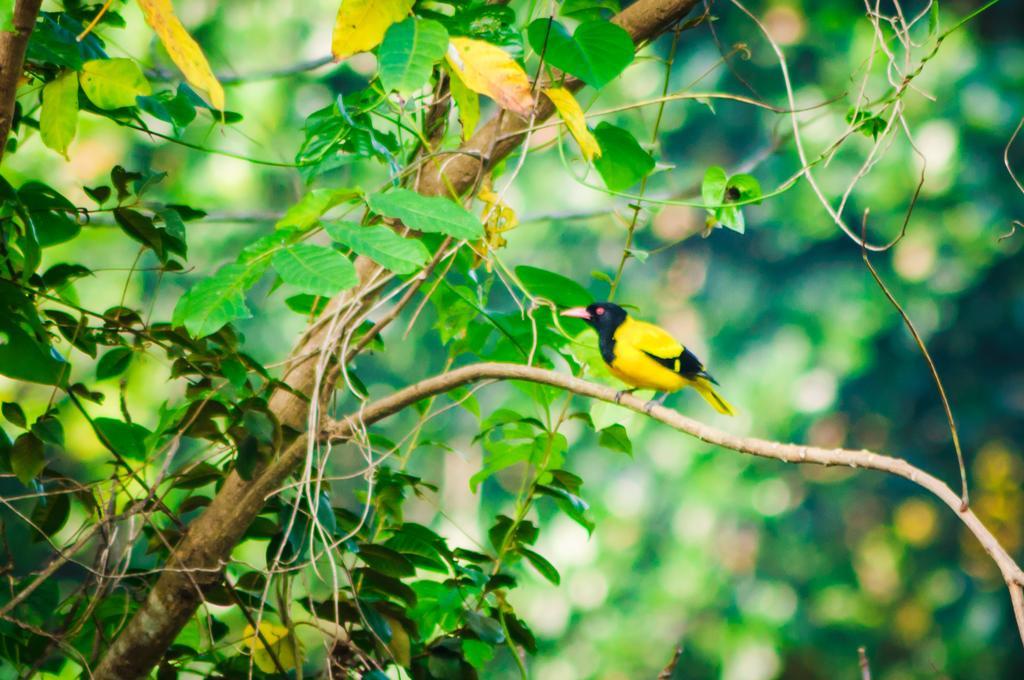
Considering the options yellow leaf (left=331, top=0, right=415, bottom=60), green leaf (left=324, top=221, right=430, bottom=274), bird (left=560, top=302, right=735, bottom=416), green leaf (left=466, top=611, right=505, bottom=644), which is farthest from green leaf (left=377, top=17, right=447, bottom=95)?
bird (left=560, top=302, right=735, bottom=416)

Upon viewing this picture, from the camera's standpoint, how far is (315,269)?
121 centimetres

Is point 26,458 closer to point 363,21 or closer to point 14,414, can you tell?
point 14,414

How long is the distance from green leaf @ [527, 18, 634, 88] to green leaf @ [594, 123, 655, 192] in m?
0.32

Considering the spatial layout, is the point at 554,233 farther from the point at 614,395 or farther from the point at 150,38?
the point at 614,395

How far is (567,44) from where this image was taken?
1476 millimetres

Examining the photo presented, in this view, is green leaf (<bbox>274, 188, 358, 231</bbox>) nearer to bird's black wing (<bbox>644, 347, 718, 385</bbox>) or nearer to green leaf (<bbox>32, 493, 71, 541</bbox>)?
green leaf (<bbox>32, 493, 71, 541</bbox>)

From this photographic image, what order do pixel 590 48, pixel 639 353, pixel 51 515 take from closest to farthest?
pixel 590 48 → pixel 51 515 → pixel 639 353

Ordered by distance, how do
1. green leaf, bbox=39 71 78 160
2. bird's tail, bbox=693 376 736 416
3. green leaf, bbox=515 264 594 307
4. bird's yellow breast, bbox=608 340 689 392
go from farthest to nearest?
bird's tail, bbox=693 376 736 416 < bird's yellow breast, bbox=608 340 689 392 < green leaf, bbox=515 264 594 307 < green leaf, bbox=39 71 78 160

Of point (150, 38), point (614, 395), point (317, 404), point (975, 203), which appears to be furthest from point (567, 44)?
point (975, 203)

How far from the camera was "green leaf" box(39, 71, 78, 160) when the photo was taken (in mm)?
1410

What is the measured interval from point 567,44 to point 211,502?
→ 0.93 meters

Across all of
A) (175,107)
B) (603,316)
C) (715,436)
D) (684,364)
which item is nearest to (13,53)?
(175,107)

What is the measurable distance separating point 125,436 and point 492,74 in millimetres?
902

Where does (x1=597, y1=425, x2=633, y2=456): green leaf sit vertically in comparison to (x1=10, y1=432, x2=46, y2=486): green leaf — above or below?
above
